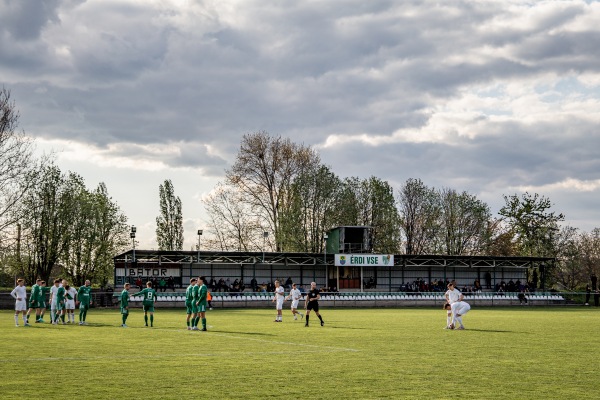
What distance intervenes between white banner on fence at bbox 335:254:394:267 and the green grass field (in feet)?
140

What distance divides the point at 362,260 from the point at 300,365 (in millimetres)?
53965

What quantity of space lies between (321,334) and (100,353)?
986 cm

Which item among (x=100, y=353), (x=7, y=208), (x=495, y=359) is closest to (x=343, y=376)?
(x=495, y=359)

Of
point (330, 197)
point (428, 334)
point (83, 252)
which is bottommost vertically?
point (428, 334)

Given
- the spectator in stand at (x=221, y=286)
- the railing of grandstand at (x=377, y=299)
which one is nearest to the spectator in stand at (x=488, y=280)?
the railing of grandstand at (x=377, y=299)

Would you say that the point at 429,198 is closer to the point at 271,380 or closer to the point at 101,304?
the point at 101,304

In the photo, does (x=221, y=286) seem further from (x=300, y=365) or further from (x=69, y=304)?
(x=300, y=365)

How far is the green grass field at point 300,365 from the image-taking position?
12703 mm

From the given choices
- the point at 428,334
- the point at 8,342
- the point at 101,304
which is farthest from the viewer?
the point at 101,304

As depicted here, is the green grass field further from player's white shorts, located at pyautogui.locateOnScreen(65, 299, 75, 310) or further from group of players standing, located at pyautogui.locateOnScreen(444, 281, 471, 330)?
player's white shorts, located at pyautogui.locateOnScreen(65, 299, 75, 310)

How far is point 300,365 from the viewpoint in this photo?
16500mm

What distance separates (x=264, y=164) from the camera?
81.8 meters

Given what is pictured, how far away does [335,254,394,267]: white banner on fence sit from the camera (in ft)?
228

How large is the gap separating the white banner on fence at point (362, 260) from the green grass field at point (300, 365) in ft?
140
